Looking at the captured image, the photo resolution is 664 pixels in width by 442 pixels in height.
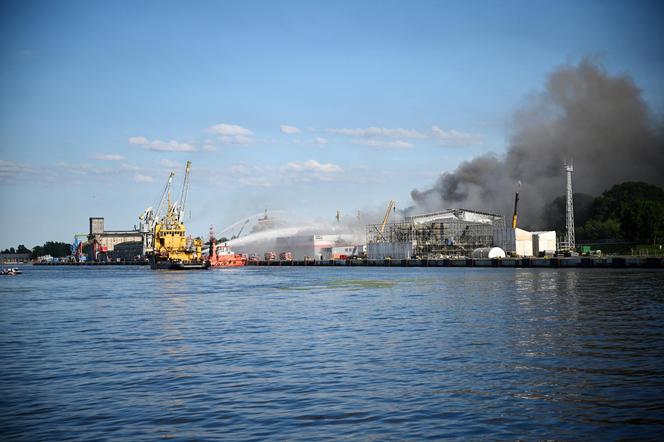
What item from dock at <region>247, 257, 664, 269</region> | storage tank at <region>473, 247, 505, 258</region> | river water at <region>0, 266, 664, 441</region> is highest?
storage tank at <region>473, 247, 505, 258</region>

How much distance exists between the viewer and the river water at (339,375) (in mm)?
18562

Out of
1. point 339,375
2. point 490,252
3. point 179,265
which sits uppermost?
point 490,252

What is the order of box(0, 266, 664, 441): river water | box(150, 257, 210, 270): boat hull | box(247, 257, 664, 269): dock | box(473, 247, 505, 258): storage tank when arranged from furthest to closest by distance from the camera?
1. box(473, 247, 505, 258): storage tank
2. box(150, 257, 210, 270): boat hull
3. box(247, 257, 664, 269): dock
4. box(0, 266, 664, 441): river water

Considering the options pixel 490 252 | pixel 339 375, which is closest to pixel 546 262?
pixel 490 252

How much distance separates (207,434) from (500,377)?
1126 cm

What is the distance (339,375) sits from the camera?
25531mm

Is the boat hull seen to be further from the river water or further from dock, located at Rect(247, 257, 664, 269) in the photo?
the river water

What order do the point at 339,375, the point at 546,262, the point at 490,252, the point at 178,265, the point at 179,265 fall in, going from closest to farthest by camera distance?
the point at 339,375
the point at 546,262
the point at 179,265
the point at 178,265
the point at 490,252

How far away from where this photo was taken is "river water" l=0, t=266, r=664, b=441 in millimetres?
18562

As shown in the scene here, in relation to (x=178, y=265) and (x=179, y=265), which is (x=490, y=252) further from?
(x=178, y=265)

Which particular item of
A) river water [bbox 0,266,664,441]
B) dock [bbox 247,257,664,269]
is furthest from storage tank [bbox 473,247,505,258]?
river water [bbox 0,266,664,441]

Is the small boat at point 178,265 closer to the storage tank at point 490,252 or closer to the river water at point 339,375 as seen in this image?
the storage tank at point 490,252

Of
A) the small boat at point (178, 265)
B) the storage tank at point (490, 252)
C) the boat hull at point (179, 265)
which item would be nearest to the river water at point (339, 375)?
the boat hull at point (179, 265)

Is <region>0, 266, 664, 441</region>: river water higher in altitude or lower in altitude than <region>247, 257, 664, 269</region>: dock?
lower
